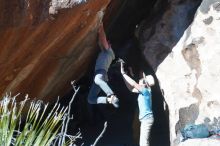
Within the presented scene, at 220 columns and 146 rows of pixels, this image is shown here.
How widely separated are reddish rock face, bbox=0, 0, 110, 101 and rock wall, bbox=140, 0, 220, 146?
1513 mm

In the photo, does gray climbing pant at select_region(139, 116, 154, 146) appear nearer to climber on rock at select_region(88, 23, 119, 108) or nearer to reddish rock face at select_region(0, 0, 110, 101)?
climber on rock at select_region(88, 23, 119, 108)

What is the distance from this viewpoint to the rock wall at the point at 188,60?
9.49 metres

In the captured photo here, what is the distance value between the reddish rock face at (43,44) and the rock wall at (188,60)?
151cm

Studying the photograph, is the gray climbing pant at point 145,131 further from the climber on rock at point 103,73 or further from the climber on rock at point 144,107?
the climber on rock at point 103,73

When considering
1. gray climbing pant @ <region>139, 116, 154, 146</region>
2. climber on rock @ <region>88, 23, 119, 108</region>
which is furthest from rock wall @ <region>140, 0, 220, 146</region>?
climber on rock @ <region>88, 23, 119, 108</region>

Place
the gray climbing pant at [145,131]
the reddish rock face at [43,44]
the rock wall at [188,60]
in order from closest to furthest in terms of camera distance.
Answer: the reddish rock face at [43,44], the gray climbing pant at [145,131], the rock wall at [188,60]

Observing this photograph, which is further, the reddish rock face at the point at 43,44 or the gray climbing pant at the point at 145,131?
the gray climbing pant at the point at 145,131

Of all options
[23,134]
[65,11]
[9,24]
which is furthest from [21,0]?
[23,134]

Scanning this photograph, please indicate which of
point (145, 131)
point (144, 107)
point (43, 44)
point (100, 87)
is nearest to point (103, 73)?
point (100, 87)

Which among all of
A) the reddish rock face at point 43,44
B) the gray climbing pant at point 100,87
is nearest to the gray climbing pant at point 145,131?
the gray climbing pant at point 100,87

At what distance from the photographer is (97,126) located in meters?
11.6

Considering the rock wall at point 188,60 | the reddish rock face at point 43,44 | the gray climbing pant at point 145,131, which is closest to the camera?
the reddish rock face at point 43,44

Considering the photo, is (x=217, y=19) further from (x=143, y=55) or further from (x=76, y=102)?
(x=76, y=102)

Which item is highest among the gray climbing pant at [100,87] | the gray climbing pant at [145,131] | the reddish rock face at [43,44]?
the reddish rock face at [43,44]
